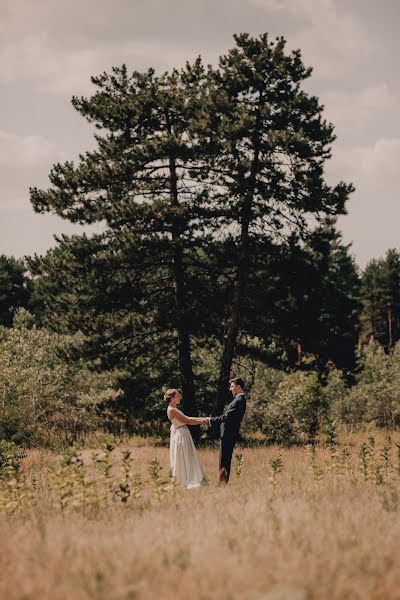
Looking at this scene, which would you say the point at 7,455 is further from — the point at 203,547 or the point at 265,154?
the point at 265,154

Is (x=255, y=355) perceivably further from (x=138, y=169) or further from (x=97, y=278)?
(x=138, y=169)

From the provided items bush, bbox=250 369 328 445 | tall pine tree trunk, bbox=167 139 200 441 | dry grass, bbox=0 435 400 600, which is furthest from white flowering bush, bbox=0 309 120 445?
dry grass, bbox=0 435 400 600

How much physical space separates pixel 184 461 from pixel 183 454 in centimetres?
13

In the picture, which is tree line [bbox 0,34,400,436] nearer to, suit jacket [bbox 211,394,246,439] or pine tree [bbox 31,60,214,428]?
pine tree [bbox 31,60,214,428]

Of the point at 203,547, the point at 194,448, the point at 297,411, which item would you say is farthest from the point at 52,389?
the point at 203,547

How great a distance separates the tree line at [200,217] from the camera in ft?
60.3

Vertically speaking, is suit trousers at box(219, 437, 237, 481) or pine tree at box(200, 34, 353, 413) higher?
pine tree at box(200, 34, 353, 413)

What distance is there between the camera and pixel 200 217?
1880cm

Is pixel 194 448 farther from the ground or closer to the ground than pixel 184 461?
farther from the ground

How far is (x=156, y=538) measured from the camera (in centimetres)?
500

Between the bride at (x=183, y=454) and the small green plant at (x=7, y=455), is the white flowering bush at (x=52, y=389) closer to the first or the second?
the small green plant at (x=7, y=455)

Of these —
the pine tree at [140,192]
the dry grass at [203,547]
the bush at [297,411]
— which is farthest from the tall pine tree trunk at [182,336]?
the dry grass at [203,547]

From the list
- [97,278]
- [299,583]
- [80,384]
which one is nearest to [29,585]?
[299,583]

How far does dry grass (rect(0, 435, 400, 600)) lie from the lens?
370cm
